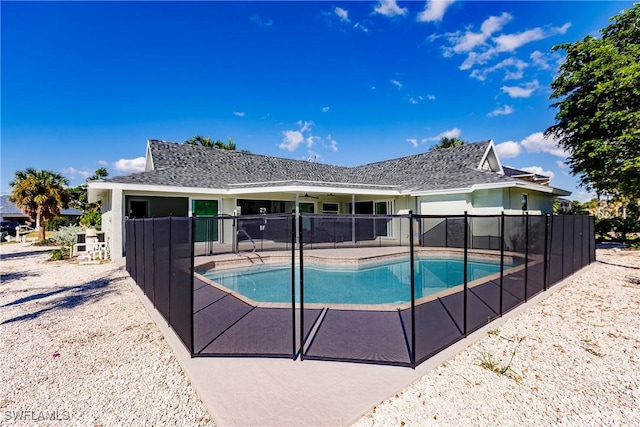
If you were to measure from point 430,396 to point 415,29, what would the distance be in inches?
698

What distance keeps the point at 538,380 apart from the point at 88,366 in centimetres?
521

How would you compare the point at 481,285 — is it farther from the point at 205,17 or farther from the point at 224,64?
the point at 224,64

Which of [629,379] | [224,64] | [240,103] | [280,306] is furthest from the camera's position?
[240,103]

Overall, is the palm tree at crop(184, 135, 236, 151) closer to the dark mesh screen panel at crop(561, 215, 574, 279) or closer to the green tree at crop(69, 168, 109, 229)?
the green tree at crop(69, 168, 109, 229)

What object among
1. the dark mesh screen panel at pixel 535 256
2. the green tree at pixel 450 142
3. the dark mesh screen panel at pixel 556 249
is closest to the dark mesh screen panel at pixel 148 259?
the dark mesh screen panel at pixel 535 256

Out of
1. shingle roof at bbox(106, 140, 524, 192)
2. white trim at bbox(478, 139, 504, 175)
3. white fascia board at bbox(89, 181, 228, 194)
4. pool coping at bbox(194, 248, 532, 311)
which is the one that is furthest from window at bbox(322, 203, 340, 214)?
white trim at bbox(478, 139, 504, 175)

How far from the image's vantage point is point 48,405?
285 cm

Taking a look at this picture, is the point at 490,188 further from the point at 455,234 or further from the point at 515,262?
the point at 515,262

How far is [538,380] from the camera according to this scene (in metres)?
3.24

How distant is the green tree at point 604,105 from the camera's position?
14.4m

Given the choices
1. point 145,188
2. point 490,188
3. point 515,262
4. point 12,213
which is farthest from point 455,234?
point 12,213

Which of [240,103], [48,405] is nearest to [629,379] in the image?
[48,405]

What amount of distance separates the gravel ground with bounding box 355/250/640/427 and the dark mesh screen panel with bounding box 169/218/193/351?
248 centimetres

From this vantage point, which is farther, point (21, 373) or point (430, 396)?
point (21, 373)
